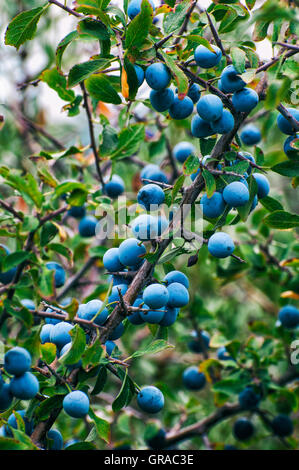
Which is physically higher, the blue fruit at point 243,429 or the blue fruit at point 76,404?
the blue fruit at point 76,404

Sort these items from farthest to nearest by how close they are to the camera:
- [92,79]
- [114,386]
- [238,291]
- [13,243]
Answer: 1. [238,291]
2. [114,386]
3. [13,243]
4. [92,79]

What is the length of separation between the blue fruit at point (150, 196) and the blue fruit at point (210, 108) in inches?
7.9

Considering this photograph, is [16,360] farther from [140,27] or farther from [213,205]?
[140,27]

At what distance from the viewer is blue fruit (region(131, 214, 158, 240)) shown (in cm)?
107

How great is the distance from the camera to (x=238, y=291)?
10.1 ft

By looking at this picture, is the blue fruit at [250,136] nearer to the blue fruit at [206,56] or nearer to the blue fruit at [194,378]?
the blue fruit at [206,56]

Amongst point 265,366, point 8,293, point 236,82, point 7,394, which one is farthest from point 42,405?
point 265,366

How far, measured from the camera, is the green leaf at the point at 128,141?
1484 millimetres

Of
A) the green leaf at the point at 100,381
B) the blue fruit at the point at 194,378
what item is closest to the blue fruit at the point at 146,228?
the green leaf at the point at 100,381

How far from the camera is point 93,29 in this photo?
1.09m

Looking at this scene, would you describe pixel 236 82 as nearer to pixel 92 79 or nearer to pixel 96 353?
pixel 92 79

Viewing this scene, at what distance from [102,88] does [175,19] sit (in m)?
0.25

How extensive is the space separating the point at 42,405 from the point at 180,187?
0.58 meters

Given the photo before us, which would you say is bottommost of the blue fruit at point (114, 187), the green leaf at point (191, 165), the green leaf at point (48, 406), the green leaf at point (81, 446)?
the green leaf at point (81, 446)
